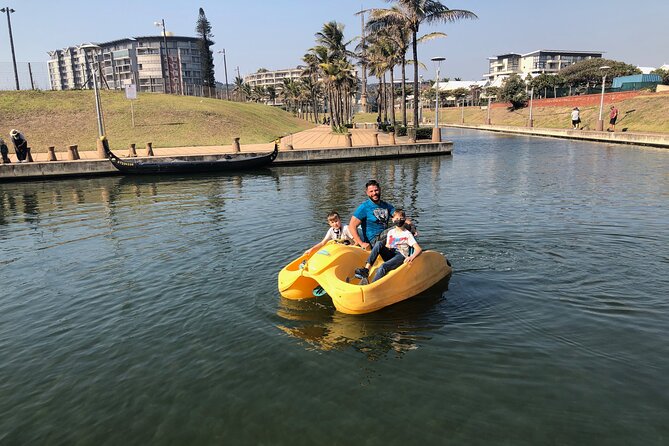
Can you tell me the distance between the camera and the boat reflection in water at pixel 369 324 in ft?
24.2

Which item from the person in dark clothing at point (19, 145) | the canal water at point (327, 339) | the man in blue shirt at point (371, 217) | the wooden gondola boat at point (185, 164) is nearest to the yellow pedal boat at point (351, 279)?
the canal water at point (327, 339)

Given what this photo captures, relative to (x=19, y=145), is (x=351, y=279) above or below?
below

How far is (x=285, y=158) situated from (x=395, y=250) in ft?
81.8

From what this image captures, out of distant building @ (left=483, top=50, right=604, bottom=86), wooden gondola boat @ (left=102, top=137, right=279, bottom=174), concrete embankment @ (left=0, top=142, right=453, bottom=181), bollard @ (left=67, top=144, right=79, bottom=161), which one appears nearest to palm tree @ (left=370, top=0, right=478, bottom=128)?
concrete embankment @ (left=0, top=142, right=453, bottom=181)

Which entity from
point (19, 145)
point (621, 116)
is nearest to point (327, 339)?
point (19, 145)

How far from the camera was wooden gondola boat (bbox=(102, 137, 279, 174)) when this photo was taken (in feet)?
93.6

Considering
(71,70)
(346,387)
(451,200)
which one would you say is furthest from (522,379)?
(71,70)

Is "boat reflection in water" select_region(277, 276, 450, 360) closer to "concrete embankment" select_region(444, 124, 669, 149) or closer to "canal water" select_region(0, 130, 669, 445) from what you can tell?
"canal water" select_region(0, 130, 669, 445)

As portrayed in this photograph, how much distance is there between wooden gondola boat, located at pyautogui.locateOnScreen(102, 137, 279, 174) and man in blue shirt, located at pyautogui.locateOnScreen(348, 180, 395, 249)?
2184 cm

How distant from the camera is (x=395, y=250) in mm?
8820

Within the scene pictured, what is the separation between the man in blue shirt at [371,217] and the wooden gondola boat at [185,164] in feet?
71.7

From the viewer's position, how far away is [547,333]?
7523mm

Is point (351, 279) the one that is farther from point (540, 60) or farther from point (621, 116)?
point (540, 60)

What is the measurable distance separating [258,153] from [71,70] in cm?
20166
